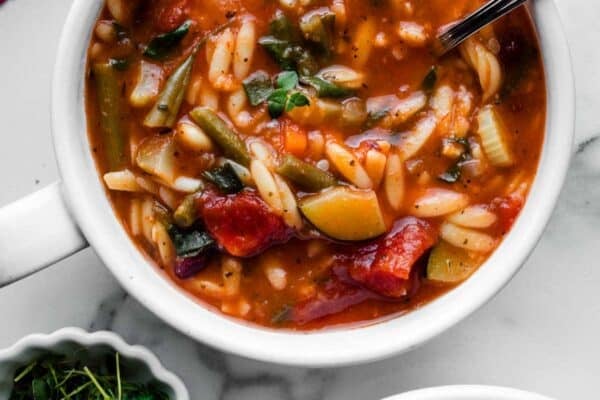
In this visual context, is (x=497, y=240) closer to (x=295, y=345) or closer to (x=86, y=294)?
(x=295, y=345)

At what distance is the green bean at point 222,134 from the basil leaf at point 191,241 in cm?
19

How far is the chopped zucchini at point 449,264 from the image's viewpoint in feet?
7.69

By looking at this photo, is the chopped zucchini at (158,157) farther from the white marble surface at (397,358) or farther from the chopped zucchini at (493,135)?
the chopped zucchini at (493,135)

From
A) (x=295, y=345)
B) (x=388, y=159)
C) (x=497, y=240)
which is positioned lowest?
(x=295, y=345)

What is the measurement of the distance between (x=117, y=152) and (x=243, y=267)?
372mm

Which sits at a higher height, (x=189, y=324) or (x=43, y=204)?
(x=43, y=204)

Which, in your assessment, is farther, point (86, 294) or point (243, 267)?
point (86, 294)

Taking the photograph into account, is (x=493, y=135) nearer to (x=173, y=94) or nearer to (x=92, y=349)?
(x=173, y=94)

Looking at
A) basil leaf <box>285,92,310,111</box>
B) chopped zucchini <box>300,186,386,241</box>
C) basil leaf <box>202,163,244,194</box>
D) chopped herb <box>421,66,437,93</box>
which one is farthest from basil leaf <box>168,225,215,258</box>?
chopped herb <box>421,66,437,93</box>

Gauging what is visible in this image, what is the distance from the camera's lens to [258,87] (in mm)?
2312

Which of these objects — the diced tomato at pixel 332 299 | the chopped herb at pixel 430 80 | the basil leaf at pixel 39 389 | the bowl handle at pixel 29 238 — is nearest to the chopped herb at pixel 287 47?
the chopped herb at pixel 430 80

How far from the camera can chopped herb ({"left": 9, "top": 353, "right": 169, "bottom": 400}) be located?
8.53 ft

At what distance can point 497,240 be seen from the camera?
2.37 meters

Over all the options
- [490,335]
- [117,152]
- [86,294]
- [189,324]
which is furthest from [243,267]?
[490,335]
